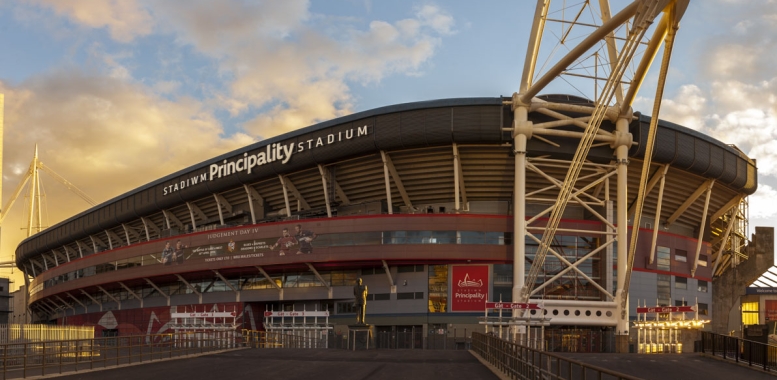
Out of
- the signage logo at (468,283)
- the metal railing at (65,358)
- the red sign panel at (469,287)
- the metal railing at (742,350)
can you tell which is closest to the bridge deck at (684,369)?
the metal railing at (742,350)

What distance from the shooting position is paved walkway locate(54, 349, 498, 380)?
28609mm

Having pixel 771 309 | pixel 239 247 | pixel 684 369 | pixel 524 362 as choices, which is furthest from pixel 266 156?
pixel 771 309

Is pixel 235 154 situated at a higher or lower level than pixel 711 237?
higher

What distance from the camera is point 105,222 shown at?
102 metres

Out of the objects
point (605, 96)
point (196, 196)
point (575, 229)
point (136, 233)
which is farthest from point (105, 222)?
point (605, 96)

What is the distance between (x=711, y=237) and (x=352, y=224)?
1484 inches

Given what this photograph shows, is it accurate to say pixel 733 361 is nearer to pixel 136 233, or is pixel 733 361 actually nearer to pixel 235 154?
pixel 235 154

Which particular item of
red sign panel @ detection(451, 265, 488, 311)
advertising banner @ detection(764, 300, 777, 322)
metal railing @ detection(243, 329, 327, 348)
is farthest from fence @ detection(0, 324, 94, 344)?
advertising banner @ detection(764, 300, 777, 322)

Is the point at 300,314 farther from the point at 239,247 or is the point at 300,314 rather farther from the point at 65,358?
the point at 65,358

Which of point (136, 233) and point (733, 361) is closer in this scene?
point (733, 361)

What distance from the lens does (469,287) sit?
66.4 metres

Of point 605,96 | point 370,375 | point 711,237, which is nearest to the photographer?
point 370,375

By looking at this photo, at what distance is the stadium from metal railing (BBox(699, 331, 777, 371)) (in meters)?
17.8

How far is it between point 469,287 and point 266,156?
22906mm
